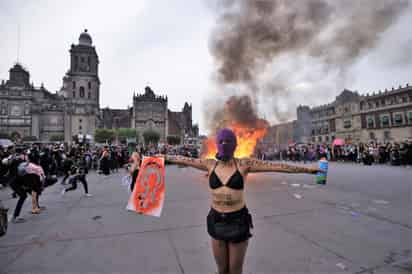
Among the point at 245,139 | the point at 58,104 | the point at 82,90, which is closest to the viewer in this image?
the point at 245,139

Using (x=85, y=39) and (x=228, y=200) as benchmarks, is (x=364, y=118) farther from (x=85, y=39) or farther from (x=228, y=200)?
(x=85, y=39)

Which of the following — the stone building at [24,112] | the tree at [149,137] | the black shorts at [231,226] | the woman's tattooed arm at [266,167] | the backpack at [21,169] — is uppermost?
the stone building at [24,112]

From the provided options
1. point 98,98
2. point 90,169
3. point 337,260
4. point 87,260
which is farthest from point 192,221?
point 98,98

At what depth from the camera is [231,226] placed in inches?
73.6

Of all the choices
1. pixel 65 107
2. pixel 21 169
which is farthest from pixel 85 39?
pixel 21 169

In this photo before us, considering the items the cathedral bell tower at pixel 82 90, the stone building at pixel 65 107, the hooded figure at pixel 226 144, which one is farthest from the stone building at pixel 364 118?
the stone building at pixel 65 107

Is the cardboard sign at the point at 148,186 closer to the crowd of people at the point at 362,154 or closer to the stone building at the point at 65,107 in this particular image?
the crowd of people at the point at 362,154

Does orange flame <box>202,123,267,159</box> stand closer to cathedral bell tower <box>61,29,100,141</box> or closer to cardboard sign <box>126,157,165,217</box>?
cardboard sign <box>126,157,165,217</box>

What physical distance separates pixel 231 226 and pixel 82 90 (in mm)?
82978

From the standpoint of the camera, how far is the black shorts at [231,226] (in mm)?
1841

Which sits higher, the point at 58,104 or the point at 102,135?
the point at 58,104

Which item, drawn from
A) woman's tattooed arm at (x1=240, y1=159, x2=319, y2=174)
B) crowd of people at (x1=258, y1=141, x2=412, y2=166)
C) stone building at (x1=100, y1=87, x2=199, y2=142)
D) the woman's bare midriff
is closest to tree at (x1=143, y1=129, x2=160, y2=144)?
stone building at (x1=100, y1=87, x2=199, y2=142)

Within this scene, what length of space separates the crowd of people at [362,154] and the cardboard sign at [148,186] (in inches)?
515

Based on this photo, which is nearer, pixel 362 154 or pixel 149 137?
pixel 362 154
